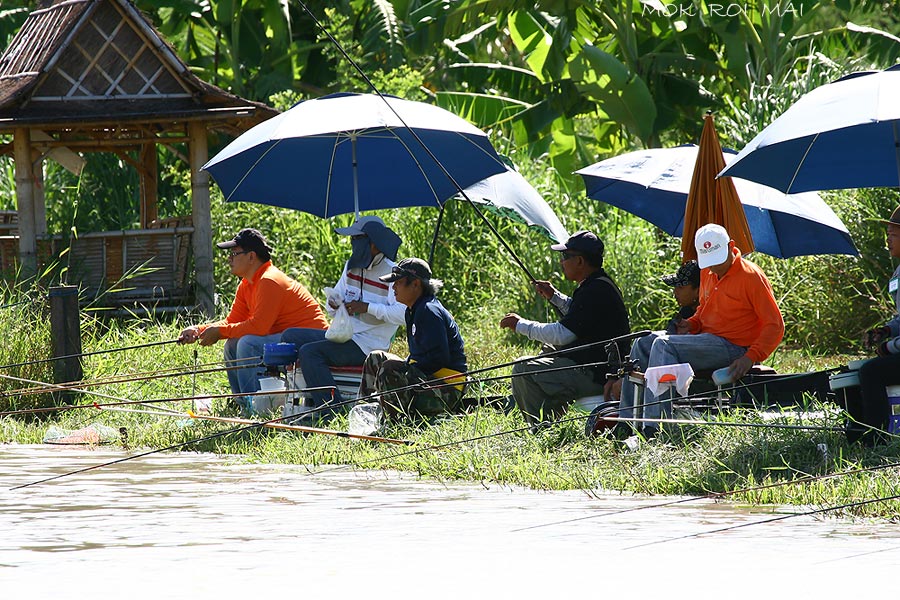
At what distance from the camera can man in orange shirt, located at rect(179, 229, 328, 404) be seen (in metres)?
10.5

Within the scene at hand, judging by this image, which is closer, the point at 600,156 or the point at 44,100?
the point at 44,100

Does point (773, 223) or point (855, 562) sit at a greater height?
point (773, 223)

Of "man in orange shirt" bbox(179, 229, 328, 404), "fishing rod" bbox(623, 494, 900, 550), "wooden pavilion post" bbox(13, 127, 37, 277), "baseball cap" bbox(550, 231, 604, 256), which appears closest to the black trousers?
"fishing rod" bbox(623, 494, 900, 550)

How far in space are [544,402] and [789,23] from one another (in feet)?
33.0

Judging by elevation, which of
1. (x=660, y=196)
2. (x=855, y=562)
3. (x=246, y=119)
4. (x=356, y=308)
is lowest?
(x=855, y=562)

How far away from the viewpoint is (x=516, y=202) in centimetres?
1123

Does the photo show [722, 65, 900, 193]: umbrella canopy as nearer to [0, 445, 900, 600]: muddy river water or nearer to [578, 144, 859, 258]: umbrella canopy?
[578, 144, 859, 258]: umbrella canopy

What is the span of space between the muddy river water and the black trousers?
1.01m

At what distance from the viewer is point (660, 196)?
11.4m

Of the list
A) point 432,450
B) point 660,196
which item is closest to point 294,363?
point 432,450

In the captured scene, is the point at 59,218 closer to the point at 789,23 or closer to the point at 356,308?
the point at 356,308

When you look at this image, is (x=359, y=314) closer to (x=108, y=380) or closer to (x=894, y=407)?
(x=108, y=380)

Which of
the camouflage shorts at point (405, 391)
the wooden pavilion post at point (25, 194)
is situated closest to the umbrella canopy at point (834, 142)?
the camouflage shorts at point (405, 391)

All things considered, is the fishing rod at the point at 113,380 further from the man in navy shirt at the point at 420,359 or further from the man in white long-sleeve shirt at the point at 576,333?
the man in white long-sleeve shirt at the point at 576,333
